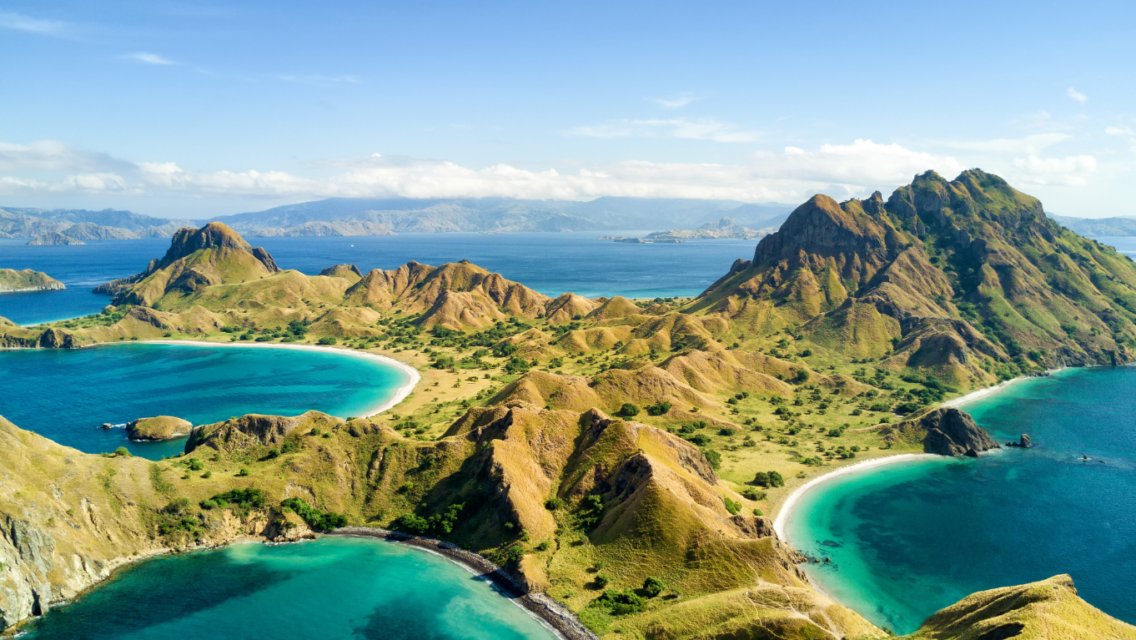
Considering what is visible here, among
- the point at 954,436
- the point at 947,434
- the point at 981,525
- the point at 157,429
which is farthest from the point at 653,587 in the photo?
the point at 157,429

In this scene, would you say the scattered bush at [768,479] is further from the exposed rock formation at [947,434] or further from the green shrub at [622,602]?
the green shrub at [622,602]

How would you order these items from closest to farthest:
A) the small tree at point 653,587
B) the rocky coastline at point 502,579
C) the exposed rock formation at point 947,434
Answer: the rocky coastline at point 502,579, the small tree at point 653,587, the exposed rock formation at point 947,434

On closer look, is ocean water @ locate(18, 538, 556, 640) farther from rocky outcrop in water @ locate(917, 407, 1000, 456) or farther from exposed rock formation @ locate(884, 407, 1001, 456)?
rocky outcrop in water @ locate(917, 407, 1000, 456)

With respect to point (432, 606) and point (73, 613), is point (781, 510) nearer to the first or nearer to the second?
point (432, 606)

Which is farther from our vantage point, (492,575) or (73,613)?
(492,575)

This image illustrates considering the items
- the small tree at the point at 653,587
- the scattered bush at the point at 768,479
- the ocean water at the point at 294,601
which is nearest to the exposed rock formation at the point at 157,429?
the ocean water at the point at 294,601

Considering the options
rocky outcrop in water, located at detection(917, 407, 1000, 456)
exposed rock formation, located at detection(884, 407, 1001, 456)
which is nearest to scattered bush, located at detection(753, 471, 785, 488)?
exposed rock formation, located at detection(884, 407, 1001, 456)

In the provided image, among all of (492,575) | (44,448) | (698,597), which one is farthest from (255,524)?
(698,597)
